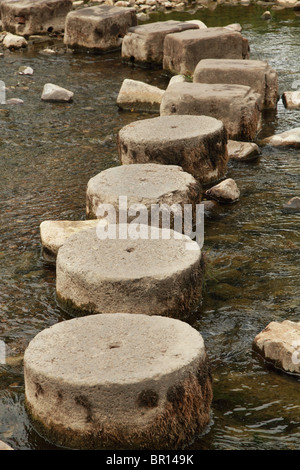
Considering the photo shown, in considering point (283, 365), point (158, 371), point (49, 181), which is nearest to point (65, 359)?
point (158, 371)

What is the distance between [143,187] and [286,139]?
2112mm

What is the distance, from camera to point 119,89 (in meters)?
8.57

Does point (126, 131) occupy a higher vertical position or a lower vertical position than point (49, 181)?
higher

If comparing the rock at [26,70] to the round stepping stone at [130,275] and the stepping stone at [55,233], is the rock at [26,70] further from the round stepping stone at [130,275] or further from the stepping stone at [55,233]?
the round stepping stone at [130,275]

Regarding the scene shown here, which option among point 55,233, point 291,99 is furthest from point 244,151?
point 55,233

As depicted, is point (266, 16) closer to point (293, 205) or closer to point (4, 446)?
point (293, 205)

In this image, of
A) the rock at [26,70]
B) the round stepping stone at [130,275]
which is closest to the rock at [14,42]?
the rock at [26,70]

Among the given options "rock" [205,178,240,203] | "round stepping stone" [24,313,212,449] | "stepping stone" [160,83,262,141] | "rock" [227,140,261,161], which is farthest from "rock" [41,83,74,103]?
"round stepping stone" [24,313,212,449]

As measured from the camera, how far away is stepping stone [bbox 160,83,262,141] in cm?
658

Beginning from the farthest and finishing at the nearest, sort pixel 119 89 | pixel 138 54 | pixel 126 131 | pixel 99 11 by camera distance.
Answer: pixel 99 11 < pixel 138 54 < pixel 119 89 < pixel 126 131

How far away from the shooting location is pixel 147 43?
9.46 metres

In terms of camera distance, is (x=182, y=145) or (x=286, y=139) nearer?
(x=182, y=145)

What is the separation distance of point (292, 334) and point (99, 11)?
7.89 m
